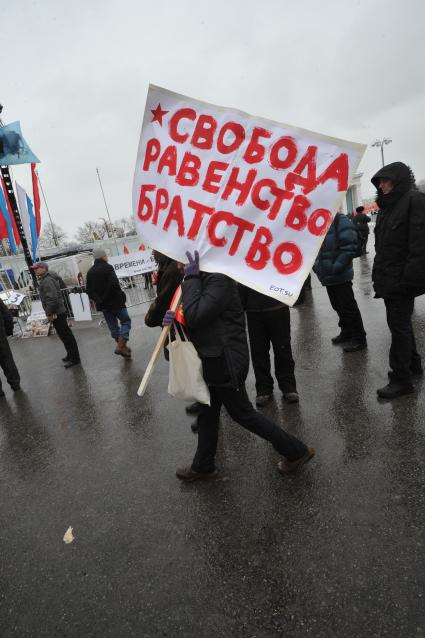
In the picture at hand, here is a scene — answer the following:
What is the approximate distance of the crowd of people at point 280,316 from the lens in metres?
2.54

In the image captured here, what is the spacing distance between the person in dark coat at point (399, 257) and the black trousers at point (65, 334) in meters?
5.27

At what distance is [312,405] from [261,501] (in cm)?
149

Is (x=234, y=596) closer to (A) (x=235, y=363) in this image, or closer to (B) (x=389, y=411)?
(A) (x=235, y=363)

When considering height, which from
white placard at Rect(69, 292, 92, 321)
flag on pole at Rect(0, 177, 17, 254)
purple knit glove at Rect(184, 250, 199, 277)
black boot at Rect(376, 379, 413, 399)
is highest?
flag on pole at Rect(0, 177, 17, 254)

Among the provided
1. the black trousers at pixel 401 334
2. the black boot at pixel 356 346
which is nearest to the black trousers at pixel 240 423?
the black trousers at pixel 401 334

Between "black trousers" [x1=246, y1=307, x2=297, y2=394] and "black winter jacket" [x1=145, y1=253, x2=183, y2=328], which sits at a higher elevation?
"black winter jacket" [x1=145, y1=253, x2=183, y2=328]

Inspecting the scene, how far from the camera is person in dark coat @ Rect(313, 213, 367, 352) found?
489 centimetres

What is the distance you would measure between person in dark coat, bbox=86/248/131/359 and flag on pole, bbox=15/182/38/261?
614cm

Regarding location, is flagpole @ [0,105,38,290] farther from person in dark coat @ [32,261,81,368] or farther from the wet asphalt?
the wet asphalt

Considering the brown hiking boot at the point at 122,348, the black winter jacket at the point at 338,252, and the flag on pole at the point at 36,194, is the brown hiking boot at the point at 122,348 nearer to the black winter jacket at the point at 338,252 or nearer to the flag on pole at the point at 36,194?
the black winter jacket at the point at 338,252

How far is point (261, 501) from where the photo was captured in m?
2.69

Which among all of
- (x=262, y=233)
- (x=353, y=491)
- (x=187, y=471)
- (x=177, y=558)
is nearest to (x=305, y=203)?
(x=262, y=233)

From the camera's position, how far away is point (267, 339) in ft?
13.6

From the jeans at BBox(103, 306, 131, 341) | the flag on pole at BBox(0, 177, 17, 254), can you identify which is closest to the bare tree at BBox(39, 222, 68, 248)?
the flag on pole at BBox(0, 177, 17, 254)
